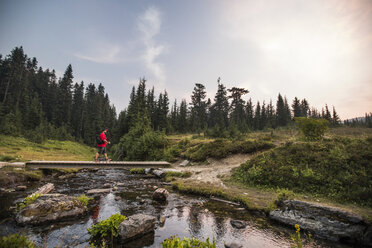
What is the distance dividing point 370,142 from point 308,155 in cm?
409

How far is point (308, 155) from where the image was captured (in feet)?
39.6

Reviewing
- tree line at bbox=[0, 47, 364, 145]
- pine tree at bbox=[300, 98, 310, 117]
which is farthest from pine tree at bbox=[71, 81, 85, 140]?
pine tree at bbox=[300, 98, 310, 117]

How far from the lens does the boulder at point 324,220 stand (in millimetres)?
5453

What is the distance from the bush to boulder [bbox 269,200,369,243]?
1251 centimetres

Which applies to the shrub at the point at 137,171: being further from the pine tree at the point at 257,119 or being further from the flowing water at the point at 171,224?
the pine tree at the point at 257,119

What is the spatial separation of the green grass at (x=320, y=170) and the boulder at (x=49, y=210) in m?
10.4

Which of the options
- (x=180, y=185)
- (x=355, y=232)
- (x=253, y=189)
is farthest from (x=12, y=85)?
(x=355, y=232)

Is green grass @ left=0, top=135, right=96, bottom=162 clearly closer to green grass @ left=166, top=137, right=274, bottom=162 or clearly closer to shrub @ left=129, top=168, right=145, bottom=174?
shrub @ left=129, top=168, right=145, bottom=174

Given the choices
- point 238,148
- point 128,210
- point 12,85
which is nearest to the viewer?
point 128,210

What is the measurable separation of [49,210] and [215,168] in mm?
13583

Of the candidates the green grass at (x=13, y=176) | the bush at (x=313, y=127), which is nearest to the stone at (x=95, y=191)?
the green grass at (x=13, y=176)

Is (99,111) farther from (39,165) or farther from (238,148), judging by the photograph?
(238,148)

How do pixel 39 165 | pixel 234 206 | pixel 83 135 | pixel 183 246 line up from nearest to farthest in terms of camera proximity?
pixel 183 246
pixel 234 206
pixel 39 165
pixel 83 135

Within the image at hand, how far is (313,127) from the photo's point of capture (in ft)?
54.7
